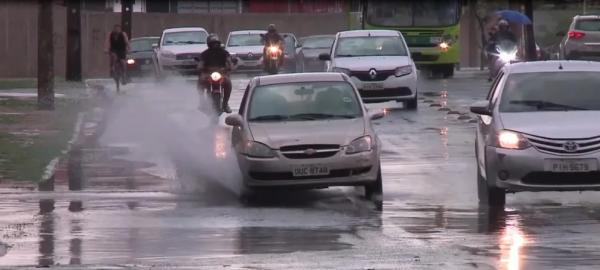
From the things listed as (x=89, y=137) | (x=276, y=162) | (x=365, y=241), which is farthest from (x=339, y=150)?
(x=89, y=137)

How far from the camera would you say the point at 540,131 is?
1462cm

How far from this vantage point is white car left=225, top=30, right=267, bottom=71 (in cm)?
4722

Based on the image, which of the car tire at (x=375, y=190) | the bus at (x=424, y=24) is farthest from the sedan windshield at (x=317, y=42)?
the car tire at (x=375, y=190)

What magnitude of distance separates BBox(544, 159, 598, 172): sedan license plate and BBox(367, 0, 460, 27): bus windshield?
92.9 ft

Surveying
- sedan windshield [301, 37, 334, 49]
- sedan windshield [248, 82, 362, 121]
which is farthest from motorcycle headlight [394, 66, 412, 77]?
sedan windshield [301, 37, 334, 49]

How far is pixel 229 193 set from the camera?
666 inches

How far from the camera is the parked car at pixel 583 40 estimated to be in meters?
41.5

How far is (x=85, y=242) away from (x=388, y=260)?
284 centimetres

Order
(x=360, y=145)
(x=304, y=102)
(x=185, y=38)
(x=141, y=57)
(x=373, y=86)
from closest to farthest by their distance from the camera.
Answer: (x=360, y=145) < (x=304, y=102) < (x=373, y=86) < (x=185, y=38) < (x=141, y=57)

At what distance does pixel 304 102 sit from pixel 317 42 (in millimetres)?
32927

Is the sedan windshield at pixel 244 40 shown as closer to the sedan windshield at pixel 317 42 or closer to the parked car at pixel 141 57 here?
the sedan windshield at pixel 317 42

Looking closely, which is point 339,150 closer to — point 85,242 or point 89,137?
point 85,242

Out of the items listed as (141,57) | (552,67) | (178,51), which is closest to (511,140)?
(552,67)

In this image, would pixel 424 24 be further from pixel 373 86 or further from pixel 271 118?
pixel 271 118
